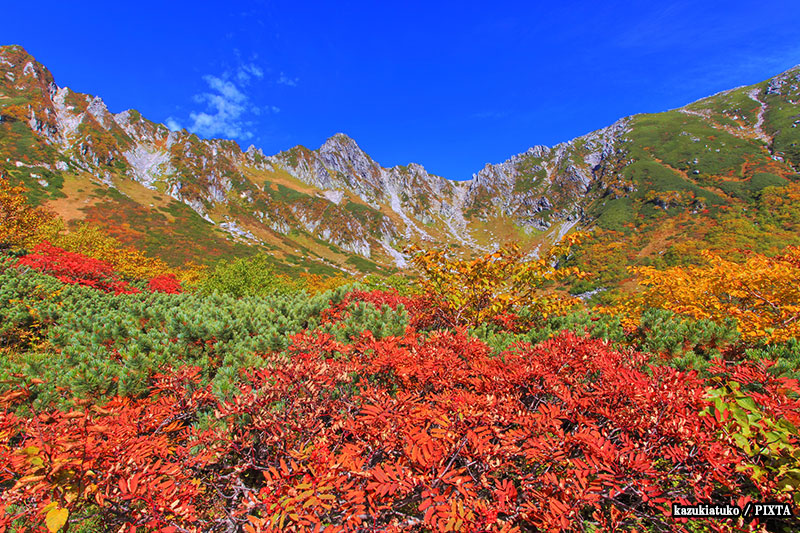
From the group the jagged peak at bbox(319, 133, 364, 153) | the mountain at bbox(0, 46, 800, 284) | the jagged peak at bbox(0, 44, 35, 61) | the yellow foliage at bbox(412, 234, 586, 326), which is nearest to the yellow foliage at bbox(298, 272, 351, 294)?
the mountain at bbox(0, 46, 800, 284)

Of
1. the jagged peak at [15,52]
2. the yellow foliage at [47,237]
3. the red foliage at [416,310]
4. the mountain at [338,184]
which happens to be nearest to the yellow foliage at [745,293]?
the red foliage at [416,310]

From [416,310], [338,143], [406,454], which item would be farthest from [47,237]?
[338,143]

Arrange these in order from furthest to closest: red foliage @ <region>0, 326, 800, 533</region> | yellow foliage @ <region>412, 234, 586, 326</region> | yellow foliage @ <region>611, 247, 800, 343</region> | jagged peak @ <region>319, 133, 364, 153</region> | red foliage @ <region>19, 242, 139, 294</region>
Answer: jagged peak @ <region>319, 133, 364, 153</region>
red foliage @ <region>19, 242, 139, 294</region>
yellow foliage @ <region>611, 247, 800, 343</region>
yellow foliage @ <region>412, 234, 586, 326</region>
red foliage @ <region>0, 326, 800, 533</region>

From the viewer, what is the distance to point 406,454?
2211 mm

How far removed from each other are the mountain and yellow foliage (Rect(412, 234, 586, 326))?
22.6 feet

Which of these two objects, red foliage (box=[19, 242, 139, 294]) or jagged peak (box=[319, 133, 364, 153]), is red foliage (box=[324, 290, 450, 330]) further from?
jagged peak (box=[319, 133, 364, 153])

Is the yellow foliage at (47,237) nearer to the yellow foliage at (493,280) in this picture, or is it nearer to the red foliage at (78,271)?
the red foliage at (78,271)

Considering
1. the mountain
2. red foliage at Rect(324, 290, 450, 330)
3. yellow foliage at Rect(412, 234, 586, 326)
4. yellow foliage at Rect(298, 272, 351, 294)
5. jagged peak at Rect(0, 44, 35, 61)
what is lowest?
yellow foliage at Rect(298, 272, 351, 294)

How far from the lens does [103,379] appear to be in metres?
3.80

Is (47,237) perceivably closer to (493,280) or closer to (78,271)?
(78,271)

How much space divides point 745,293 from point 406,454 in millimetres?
10688

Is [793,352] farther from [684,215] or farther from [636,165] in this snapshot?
[636,165]

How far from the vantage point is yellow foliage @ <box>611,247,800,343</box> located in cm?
688

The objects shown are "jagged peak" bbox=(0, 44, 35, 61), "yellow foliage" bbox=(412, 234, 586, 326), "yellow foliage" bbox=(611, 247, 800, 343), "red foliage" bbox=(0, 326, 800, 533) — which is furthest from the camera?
"jagged peak" bbox=(0, 44, 35, 61)
